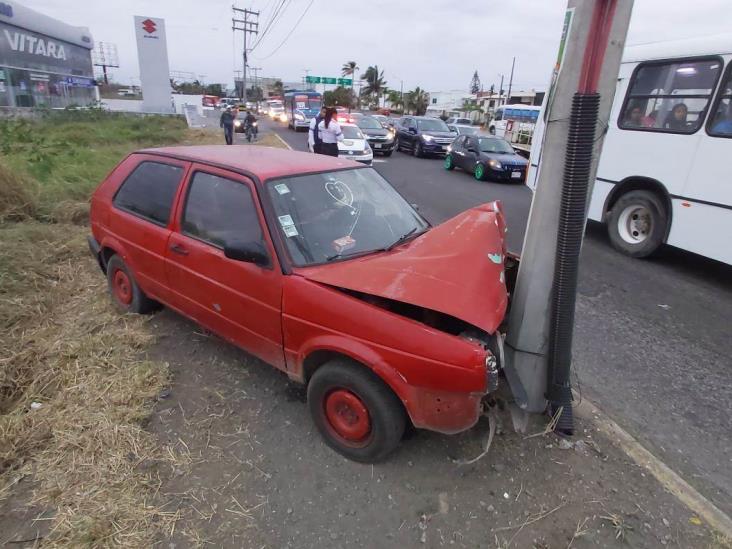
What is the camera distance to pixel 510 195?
1154 cm

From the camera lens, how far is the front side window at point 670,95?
564cm

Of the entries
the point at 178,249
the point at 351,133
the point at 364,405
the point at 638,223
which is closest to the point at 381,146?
the point at 351,133

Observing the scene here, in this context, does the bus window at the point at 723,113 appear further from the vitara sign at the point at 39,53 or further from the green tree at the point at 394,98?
the green tree at the point at 394,98

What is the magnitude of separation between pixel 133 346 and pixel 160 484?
5.28 ft

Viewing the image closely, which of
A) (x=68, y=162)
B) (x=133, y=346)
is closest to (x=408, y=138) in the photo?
(x=68, y=162)

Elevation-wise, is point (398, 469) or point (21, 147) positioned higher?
point (21, 147)

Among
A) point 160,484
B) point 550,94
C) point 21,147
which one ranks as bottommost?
point 160,484

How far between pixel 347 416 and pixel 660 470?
6.06 ft

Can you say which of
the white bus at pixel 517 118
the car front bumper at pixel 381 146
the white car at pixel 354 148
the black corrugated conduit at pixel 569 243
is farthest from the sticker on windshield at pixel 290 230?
the white bus at pixel 517 118

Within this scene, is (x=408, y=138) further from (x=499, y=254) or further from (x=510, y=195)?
(x=499, y=254)

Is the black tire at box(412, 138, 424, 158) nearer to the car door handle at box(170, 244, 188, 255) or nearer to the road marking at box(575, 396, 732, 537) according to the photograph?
the car door handle at box(170, 244, 188, 255)

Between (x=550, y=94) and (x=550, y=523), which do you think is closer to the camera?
(x=550, y=523)

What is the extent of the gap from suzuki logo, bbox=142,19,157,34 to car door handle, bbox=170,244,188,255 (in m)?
34.2

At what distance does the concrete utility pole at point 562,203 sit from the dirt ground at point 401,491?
0.36m
